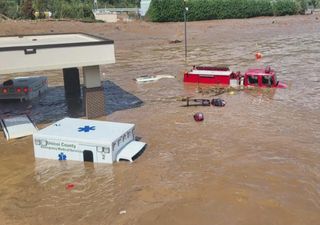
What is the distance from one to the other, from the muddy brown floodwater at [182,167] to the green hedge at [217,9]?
45086mm

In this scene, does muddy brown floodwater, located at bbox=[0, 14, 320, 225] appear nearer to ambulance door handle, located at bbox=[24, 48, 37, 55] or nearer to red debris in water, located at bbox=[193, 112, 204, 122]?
red debris in water, located at bbox=[193, 112, 204, 122]

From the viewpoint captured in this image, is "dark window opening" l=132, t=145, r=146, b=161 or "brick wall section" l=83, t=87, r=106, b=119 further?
"brick wall section" l=83, t=87, r=106, b=119

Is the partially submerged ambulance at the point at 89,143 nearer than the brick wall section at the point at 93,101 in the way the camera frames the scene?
Yes

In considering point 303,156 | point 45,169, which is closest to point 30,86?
point 45,169

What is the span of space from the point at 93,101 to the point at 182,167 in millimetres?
7630

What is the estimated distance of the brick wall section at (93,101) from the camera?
2091 cm

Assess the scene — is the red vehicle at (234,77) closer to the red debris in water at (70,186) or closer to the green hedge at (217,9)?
the red debris in water at (70,186)

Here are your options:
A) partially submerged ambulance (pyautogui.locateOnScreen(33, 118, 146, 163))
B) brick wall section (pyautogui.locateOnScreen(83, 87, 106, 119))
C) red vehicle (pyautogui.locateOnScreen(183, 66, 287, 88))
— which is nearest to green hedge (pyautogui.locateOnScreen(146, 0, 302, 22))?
red vehicle (pyautogui.locateOnScreen(183, 66, 287, 88))

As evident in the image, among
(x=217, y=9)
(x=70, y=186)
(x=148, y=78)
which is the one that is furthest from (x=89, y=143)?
(x=217, y=9)

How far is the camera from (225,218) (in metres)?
11.7

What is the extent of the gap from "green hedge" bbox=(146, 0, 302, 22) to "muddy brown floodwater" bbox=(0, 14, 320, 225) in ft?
148

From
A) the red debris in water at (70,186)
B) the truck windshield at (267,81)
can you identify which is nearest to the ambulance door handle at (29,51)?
the red debris in water at (70,186)

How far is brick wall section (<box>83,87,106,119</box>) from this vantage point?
2091cm

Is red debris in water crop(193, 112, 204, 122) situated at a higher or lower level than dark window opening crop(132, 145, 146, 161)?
higher
